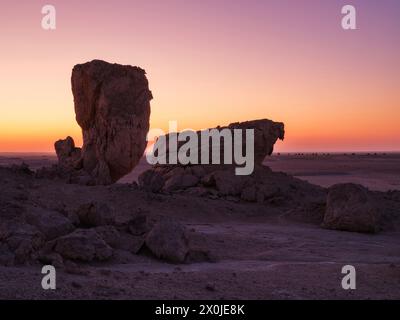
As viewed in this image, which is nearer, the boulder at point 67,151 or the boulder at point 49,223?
the boulder at point 49,223

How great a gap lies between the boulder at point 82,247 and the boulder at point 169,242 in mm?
1052

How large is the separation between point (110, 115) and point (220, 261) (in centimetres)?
1070

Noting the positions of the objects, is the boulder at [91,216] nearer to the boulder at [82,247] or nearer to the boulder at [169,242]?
the boulder at [169,242]

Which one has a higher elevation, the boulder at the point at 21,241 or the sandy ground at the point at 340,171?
the boulder at the point at 21,241

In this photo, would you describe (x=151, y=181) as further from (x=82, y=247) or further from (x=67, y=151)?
(x=82, y=247)

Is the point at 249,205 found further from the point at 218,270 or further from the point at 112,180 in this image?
the point at 218,270

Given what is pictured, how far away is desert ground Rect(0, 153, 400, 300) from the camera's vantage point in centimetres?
712

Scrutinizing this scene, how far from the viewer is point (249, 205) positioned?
64.4 feet

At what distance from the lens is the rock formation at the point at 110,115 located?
19375 mm

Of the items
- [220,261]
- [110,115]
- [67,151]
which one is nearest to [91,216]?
[220,261]

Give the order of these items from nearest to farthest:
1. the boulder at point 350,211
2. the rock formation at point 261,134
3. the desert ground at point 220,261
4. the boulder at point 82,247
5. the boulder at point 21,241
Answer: the desert ground at point 220,261 < the boulder at point 21,241 < the boulder at point 82,247 < the boulder at point 350,211 < the rock formation at point 261,134

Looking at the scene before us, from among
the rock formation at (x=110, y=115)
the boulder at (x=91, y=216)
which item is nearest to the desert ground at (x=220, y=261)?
the boulder at (x=91, y=216)

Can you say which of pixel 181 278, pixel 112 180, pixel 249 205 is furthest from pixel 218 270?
pixel 112 180

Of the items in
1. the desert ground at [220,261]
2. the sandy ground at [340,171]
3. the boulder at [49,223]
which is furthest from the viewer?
the sandy ground at [340,171]
